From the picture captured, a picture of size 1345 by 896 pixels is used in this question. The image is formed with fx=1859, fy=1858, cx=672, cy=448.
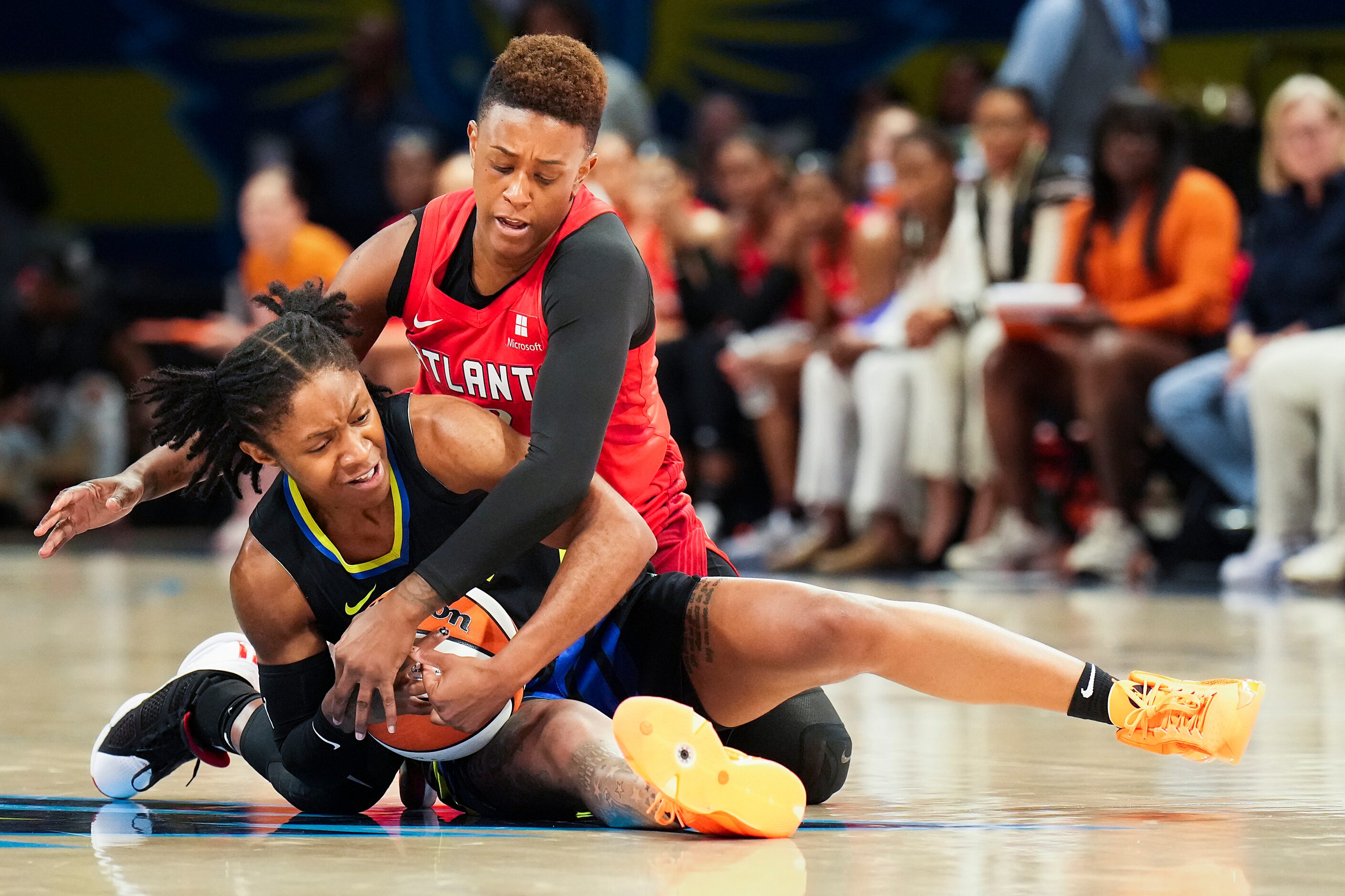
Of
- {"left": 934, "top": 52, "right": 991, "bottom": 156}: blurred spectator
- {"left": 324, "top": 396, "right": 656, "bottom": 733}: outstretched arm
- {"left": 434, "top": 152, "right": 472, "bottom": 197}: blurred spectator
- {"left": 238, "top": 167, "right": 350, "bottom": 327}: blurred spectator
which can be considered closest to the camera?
{"left": 324, "top": 396, "right": 656, "bottom": 733}: outstretched arm

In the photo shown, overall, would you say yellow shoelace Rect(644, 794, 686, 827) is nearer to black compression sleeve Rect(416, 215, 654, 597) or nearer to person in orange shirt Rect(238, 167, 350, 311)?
black compression sleeve Rect(416, 215, 654, 597)

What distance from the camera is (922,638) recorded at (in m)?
2.63

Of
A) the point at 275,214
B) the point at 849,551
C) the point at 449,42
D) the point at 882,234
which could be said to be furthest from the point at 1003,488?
the point at 449,42

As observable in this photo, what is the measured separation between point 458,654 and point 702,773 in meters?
0.38

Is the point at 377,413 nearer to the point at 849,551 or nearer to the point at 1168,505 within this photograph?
the point at 849,551

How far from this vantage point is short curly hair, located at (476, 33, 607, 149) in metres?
2.64

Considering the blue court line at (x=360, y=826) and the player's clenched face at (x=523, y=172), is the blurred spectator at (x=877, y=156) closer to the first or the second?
the player's clenched face at (x=523, y=172)

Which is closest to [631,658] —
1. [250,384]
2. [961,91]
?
[250,384]

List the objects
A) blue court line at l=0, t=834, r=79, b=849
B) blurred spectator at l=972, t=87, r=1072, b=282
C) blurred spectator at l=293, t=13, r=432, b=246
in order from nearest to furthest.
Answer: blue court line at l=0, t=834, r=79, b=849
blurred spectator at l=972, t=87, r=1072, b=282
blurred spectator at l=293, t=13, r=432, b=246

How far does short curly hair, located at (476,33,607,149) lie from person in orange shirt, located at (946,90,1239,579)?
4036 millimetres

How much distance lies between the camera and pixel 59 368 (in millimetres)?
10086

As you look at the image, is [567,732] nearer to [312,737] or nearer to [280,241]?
[312,737]

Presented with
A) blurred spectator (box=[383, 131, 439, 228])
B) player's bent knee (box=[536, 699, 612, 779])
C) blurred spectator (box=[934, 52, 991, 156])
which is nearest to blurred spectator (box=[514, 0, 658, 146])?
blurred spectator (box=[383, 131, 439, 228])

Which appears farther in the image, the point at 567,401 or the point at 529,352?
the point at 529,352
